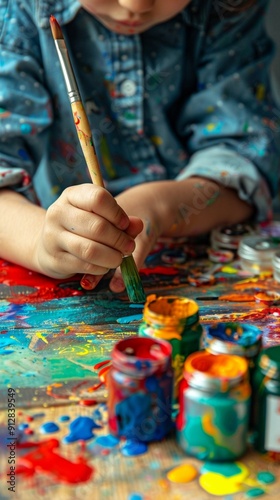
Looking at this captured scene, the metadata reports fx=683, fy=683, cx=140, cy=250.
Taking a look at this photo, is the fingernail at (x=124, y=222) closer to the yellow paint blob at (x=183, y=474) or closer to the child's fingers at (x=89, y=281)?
the child's fingers at (x=89, y=281)

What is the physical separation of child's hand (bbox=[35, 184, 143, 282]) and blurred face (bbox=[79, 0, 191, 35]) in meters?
0.23

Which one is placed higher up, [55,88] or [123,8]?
[123,8]

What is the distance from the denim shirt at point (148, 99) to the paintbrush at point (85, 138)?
0.23m

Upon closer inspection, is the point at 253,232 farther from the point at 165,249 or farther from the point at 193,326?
the point at 193,326

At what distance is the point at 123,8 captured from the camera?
0.78m

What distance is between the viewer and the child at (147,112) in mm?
867

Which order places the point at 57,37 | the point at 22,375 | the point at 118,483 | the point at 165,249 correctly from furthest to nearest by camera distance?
1. the point at 165,249
2. the point at 57,37
3. the point at 22,375
4. the point at 118,483

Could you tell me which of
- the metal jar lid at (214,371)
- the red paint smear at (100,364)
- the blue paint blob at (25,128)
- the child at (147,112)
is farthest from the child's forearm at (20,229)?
the metal jar lid at (214,371)

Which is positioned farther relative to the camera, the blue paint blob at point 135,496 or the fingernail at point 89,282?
the fingernail at point 89,282

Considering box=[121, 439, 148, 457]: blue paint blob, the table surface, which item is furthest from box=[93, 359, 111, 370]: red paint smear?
box=[121, 439, 148, 457]: blue paint blob

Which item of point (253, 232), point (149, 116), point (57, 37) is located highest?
point (57, 37)

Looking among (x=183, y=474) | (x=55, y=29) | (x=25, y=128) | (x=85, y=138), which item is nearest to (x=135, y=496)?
(x=183, y=474)

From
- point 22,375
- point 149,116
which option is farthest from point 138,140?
point 22,375

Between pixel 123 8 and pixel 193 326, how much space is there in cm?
42
